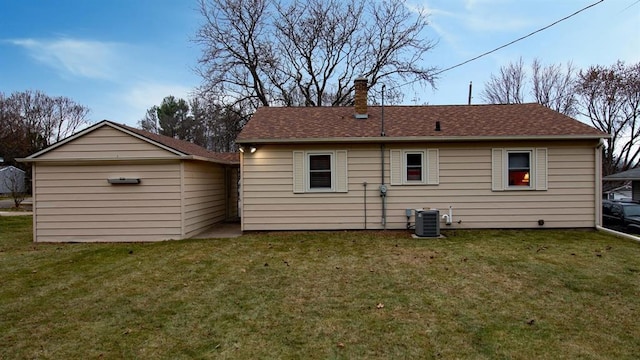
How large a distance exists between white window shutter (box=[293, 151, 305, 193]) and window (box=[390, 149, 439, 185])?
236cm

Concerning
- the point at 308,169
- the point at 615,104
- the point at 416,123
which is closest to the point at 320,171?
the point at 308,169

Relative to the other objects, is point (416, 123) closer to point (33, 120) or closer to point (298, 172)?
point (298, 172)

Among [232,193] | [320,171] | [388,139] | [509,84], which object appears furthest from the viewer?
[509,84]

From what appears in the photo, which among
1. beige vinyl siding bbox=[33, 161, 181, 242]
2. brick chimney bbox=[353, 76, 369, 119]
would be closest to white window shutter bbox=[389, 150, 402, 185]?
brick chimney bbox=[353, 76, 369, 119]

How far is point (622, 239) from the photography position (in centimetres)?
788

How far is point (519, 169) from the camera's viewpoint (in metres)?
9.02

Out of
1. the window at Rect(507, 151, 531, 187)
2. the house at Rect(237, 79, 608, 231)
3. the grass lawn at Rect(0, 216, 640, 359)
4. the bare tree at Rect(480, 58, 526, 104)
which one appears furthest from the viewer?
the bare tree at Rect(480, 58, 526, 104)

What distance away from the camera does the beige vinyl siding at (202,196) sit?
351 inches

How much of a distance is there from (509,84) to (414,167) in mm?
21723

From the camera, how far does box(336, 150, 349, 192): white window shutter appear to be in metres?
9.07

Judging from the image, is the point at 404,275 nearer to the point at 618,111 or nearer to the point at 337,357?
the point at 337,357

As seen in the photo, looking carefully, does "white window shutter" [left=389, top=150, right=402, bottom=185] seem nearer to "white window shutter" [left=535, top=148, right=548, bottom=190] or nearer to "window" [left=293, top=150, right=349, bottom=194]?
"window" [left=293, top=150, right=349, bottom=194]

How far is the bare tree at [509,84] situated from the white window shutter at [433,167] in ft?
68.6

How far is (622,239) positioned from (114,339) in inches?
393
